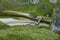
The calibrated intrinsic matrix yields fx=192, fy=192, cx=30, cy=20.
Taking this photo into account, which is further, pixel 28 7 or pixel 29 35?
pixel 28 7

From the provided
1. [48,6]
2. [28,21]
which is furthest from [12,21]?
[48,6]

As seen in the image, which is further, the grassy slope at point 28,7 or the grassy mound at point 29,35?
the grassy slope at point 28,7

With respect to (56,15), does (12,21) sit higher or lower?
lower

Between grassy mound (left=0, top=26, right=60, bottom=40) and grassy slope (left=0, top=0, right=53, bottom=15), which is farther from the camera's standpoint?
grassy slope (left=0, top=0, right=53, bottom=15)

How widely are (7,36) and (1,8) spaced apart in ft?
9.88

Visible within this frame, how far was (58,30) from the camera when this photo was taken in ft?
18.3

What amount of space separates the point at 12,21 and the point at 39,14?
1.14 m

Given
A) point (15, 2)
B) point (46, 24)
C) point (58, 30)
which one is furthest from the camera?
point (15, 2)

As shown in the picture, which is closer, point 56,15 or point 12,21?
point 56,15

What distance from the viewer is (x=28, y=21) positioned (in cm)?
679

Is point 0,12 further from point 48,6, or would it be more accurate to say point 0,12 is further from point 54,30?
point 54,30

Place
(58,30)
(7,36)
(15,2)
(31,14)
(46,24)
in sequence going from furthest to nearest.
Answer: (15,2) < (31,14) < (46,24) < (58,30) < (7,36)

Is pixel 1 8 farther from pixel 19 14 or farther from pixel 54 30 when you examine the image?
pixel 54 30

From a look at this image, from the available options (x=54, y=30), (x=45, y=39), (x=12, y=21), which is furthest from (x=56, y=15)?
(x=12, y=21)
